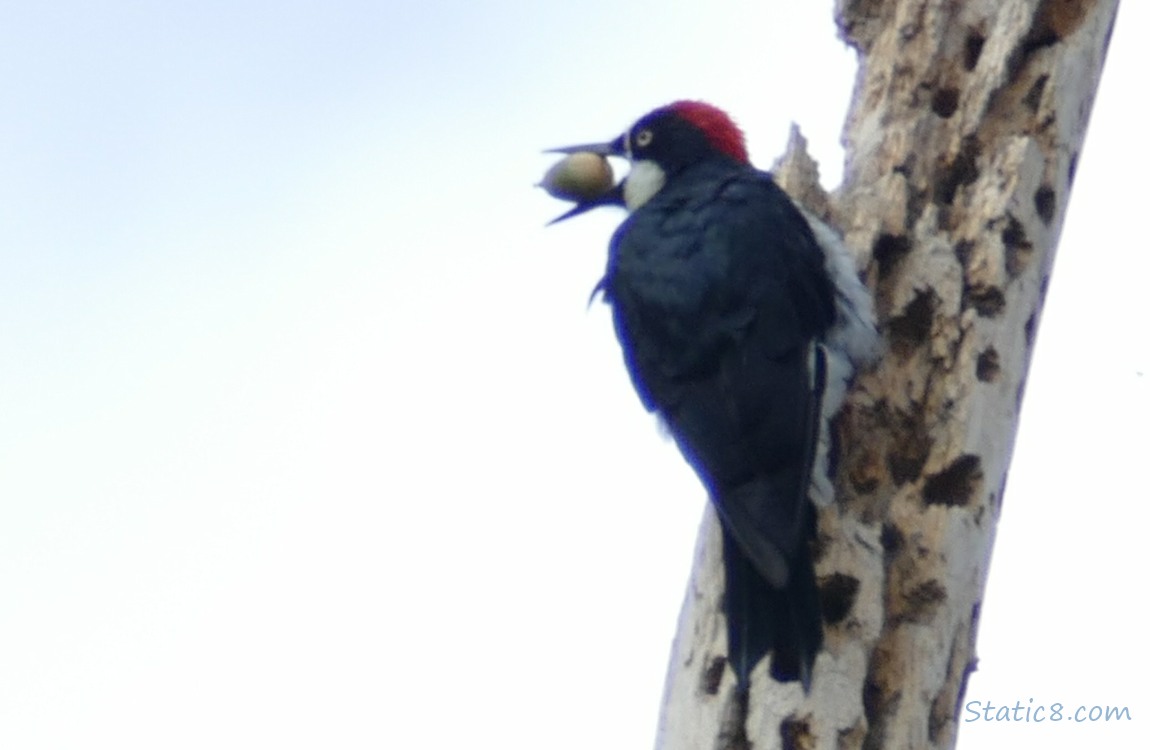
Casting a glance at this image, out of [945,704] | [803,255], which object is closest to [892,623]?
[945,704]

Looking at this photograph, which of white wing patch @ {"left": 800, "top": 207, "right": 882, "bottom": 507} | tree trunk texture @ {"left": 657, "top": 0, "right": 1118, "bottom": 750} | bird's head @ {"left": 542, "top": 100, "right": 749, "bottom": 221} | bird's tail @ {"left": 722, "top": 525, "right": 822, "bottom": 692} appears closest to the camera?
bird's tail @ {"left": 722, "top": 525, "right": 822, "bottom": 692}

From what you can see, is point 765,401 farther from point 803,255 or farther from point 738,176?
point 738,176

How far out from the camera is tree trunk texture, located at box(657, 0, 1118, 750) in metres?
3.82

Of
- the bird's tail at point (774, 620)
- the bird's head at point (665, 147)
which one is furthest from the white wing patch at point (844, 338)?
the bird's head at point (665, 147)

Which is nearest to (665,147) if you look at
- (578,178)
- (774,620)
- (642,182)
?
(642,182)

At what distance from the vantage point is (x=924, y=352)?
14.0ft

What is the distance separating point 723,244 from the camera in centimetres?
438

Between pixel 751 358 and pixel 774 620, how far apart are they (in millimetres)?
682

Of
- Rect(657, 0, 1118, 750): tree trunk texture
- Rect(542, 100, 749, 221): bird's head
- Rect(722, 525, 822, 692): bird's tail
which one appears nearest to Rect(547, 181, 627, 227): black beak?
Rect(542, 100, 749, 221): bird's head

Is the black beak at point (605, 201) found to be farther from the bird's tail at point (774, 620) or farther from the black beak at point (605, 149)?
the bird's tail at point (774, 620)

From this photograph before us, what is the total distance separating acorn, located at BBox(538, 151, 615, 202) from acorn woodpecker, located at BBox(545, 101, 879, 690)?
435 millimetres

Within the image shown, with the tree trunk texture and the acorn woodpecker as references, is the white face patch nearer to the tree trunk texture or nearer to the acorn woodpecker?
Answer: the acorn woodpecker

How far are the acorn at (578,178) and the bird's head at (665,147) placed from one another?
0.02m

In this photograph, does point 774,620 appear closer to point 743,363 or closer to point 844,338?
point 743,363
